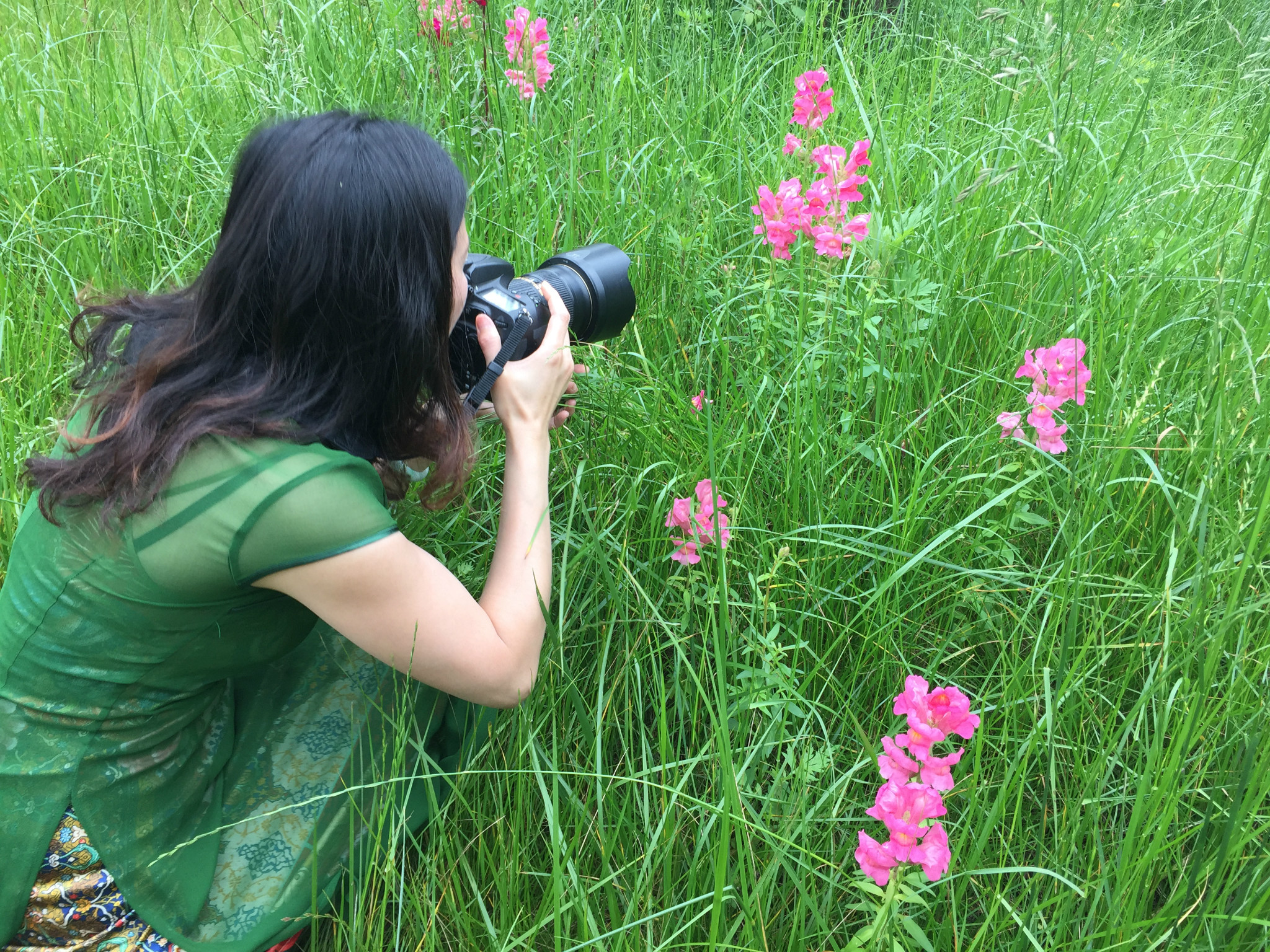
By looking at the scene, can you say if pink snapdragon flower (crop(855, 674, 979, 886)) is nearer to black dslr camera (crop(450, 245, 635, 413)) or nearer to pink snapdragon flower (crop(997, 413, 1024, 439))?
pink snapdragon flower (crop(997, 413, 1024, 439))

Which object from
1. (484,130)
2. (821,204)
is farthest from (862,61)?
(821,204)

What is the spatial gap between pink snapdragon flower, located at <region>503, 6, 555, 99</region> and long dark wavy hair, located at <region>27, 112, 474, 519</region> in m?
0.91

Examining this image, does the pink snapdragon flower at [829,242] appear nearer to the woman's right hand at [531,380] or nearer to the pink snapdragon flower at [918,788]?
the woman's right hand at [531,380]

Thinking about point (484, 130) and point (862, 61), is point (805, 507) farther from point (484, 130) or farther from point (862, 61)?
point (862, 61)

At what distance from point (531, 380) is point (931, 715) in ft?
2.39

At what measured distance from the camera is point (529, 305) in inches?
55.4

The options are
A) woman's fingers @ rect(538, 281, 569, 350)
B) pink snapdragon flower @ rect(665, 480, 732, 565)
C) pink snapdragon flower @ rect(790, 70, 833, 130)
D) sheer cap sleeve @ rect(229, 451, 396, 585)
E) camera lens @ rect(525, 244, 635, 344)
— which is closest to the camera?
sheer cap sleeve @ rect(229, 451, 396, 585)

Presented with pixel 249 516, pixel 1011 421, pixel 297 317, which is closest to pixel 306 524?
pixel 249 516

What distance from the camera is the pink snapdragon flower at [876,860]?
2.92 ft

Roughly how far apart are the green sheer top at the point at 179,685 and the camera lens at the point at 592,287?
530 mm

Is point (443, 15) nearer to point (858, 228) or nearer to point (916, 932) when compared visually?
point (858, 228)

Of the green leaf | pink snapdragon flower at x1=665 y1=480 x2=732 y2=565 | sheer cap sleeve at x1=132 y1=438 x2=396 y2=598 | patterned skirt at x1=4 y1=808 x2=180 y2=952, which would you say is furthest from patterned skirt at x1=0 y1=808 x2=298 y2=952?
the green leaf

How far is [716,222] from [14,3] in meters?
3.10

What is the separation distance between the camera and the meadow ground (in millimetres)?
1153
